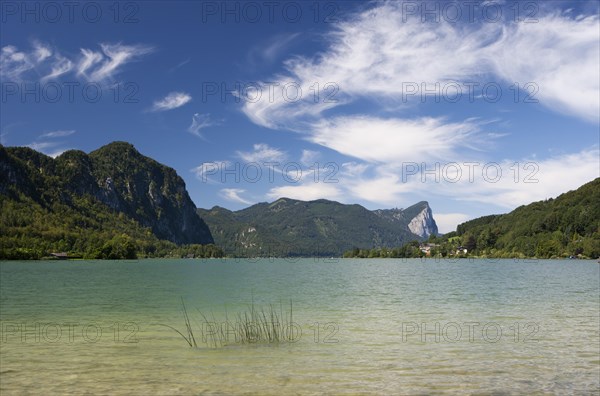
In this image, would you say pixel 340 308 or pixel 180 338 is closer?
pixel 180 338

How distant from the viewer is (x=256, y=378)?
16.8 metres

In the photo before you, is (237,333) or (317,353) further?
(237,333)

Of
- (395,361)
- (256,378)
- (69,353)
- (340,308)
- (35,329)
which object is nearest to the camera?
(256,378)

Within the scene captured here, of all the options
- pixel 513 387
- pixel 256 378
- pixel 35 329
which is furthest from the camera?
pixel 35 329

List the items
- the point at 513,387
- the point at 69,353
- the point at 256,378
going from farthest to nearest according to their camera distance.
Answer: the point at 69,353
the point at 256,378
the point at 513,387

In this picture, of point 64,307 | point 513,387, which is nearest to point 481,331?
point 513,387

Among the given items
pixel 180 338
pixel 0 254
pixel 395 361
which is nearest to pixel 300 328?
pixel 180 338

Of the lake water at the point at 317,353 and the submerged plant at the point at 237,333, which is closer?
the lake water at the point at 317,353

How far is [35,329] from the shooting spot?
89.5ft

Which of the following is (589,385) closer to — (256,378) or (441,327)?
(256,378)

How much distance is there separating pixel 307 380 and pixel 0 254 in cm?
19391

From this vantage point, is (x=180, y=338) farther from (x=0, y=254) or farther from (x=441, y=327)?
(x=0, y=254)

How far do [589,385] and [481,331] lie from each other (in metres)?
11.7

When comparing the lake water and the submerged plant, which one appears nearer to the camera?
the lake water
